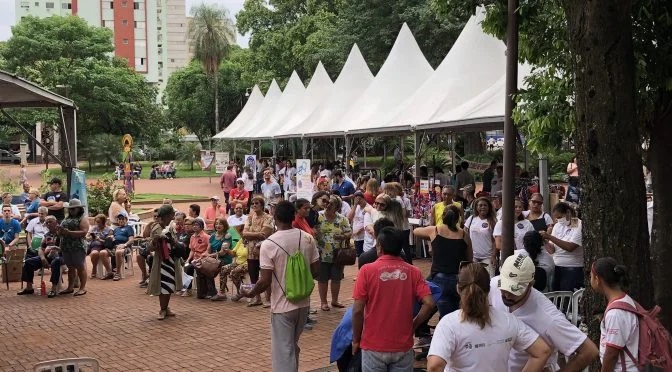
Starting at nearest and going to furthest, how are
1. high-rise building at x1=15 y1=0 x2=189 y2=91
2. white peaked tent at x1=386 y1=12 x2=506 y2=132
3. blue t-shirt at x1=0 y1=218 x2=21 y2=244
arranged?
blue t-shirt at x1=0 y1=218 x2=21 y2=244 → white peaked tent at x1=386 y1=12 x2=506 y2=132 → high-rise building at x1=15 y1=0 x2=189 y2=91

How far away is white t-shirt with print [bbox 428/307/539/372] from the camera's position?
138 inches

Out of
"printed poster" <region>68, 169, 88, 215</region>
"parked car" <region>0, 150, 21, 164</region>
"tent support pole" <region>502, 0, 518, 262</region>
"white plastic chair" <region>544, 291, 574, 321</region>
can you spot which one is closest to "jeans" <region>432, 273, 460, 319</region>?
"tent support pole" <region>502, 0, 518, 262</region>

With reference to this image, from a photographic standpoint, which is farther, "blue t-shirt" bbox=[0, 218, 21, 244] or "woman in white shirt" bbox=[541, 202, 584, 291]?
"blue t-shirt" bbox=[0, 218, 21, 244]

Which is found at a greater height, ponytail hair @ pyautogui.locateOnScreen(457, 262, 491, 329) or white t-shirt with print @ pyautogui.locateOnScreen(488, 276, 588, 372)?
ponytail hair @ pyautogui.locateOnScreen(457, 262, 491, 329)

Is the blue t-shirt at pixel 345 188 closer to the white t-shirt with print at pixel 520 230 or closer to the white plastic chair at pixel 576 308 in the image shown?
the white t-shirt with print at pixel 520 230

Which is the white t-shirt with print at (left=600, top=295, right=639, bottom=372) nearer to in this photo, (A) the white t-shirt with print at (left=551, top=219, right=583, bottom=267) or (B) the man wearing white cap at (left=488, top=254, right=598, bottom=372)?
(B) the man wearing white cap at (left=488, top=254, right=598, bottom=372)

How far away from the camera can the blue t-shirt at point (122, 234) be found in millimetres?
13261

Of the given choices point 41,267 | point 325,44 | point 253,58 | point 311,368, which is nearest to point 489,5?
point 311,368

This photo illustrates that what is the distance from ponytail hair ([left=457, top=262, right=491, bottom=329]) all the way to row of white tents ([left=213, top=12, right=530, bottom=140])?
735 centimetres

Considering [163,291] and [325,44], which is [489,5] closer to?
[163,291]

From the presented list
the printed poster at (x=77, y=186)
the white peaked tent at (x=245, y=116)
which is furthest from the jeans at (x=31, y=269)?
the white peaked tent at (x=245, y=116)

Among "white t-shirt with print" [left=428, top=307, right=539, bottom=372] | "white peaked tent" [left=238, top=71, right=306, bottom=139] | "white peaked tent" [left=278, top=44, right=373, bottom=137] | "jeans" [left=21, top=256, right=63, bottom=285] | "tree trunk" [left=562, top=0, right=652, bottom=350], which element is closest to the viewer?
"white t-shirt with print" [left=428, top=307, right=539, bottom=372]

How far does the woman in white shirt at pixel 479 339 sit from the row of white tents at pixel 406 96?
24.4 feet

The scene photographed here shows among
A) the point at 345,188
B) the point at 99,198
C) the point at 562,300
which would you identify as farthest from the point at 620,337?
the point at 99,198
